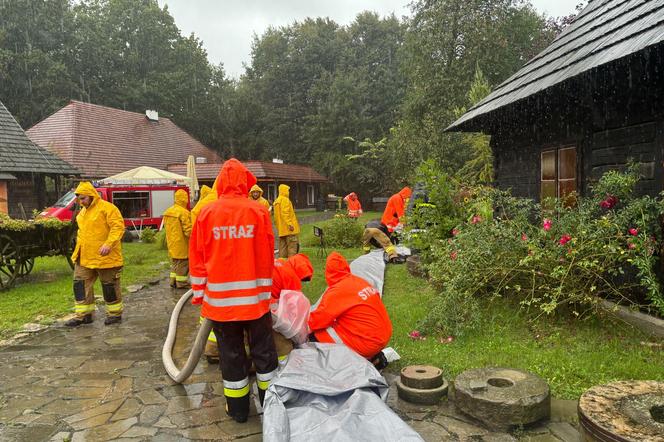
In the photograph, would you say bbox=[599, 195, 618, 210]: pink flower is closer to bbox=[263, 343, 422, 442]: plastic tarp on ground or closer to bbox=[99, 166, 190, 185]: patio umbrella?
bbox=[263, 343, 422, 442]: plastic tarp on ground

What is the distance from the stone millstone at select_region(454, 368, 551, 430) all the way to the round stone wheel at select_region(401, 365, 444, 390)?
24 cm

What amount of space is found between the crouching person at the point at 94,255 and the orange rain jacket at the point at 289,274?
2785 millimetres

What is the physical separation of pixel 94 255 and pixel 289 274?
10.3 feet

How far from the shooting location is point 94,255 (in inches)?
255

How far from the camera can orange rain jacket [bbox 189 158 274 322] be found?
3721mm

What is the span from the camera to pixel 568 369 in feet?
14.6

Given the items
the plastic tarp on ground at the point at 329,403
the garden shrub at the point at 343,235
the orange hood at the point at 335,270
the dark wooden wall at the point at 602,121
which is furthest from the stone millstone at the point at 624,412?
the garden shrub at the point at 343,235

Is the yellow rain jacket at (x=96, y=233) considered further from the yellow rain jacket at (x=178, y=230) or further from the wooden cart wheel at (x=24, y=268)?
the wooden cart wheel at (x=24, y=268)

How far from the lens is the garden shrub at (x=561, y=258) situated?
5.14m

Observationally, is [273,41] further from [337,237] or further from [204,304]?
[204,304]

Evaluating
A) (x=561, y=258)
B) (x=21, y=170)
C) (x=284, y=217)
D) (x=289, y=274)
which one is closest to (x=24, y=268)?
(x=284, y=217)

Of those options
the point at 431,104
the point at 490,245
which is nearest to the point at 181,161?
the point at 431,104

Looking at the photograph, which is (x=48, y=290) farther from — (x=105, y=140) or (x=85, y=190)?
(x=105, y=140)

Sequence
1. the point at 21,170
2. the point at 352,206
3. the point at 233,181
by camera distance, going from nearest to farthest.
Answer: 1. the point at 233,181
2. the point at 352,206
3. the point at 21,170
